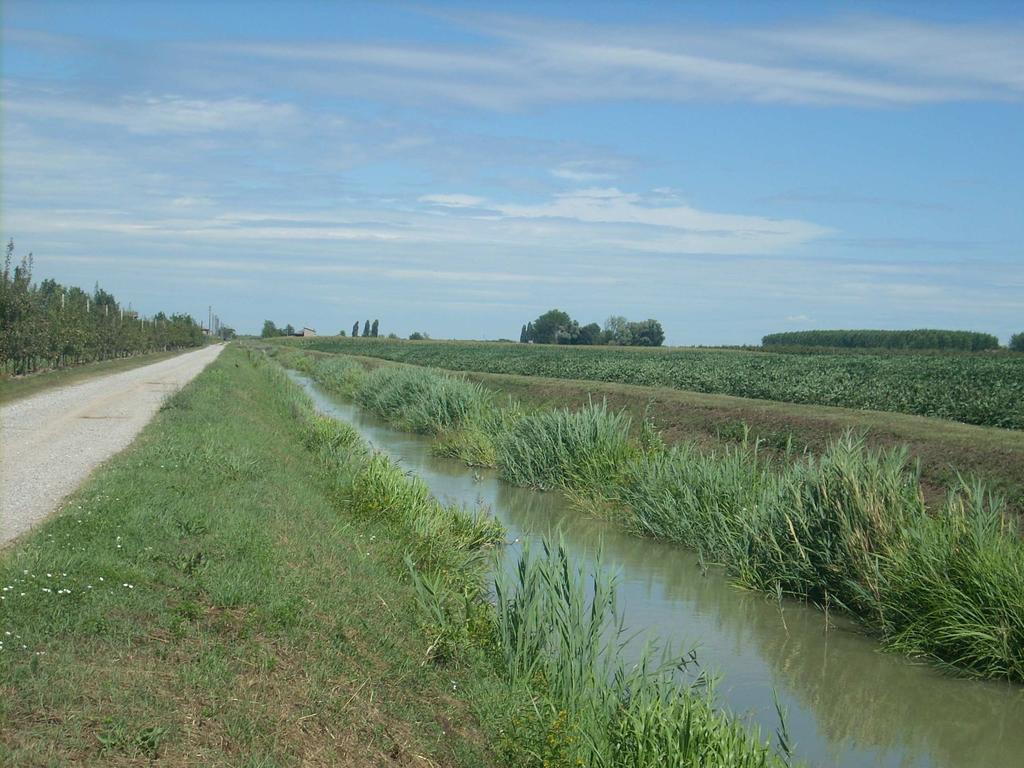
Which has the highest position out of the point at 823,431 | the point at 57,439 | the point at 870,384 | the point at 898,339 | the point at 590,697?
the point at 898,339

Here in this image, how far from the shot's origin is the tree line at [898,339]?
2454 inches

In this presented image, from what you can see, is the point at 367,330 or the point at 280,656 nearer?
the point at 280,656

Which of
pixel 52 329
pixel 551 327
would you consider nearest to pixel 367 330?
pixel 551 327

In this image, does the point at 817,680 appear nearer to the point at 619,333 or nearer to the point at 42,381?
the point at 42,381

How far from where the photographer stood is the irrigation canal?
23.7 ft

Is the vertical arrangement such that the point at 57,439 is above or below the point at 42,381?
below

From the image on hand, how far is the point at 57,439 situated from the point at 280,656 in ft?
31.6

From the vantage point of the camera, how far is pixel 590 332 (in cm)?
9850

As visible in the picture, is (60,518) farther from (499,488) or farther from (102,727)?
A: (499,488)

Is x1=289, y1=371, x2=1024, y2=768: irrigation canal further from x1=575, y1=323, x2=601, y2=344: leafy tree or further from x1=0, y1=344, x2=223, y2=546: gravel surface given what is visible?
x1=575, y1=323, x2=601, y2=344: leafy tree

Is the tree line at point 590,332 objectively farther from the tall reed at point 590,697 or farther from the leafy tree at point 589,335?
the tall reed at point 590,697

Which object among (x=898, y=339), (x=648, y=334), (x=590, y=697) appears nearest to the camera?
(x=590, y=697)

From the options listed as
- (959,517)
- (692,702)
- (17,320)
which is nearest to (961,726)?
(959,517)

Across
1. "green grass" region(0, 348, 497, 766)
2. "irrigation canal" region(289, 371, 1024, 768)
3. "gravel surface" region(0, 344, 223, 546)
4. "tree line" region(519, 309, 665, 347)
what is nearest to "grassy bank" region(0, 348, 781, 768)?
"green grass" region(0, 348, 497, 766)
